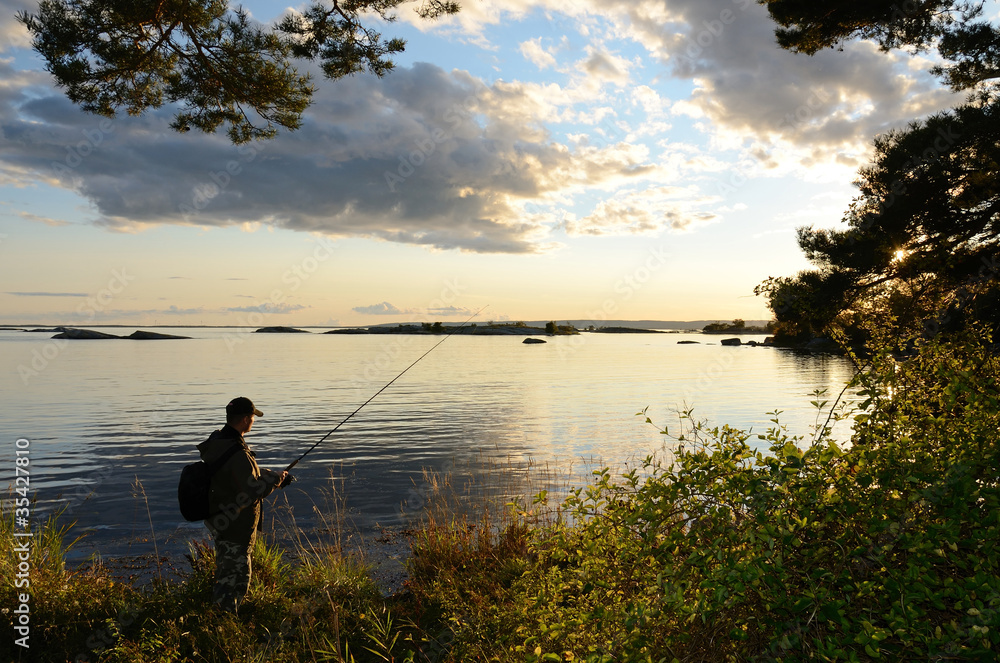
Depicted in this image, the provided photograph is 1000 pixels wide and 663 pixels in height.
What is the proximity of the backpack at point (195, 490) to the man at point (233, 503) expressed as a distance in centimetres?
8

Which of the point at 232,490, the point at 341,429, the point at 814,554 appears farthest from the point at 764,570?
the point at 341,429

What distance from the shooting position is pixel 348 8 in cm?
1016

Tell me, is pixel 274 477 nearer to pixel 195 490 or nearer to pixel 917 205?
pixel 195 490

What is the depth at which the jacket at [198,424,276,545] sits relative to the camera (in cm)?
688

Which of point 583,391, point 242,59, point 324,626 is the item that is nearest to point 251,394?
point 583,391

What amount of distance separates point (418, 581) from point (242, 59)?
9.12 metres

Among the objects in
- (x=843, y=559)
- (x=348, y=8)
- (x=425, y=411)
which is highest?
(x=348, y=8)

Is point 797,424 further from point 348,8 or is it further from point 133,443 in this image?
point 133,443

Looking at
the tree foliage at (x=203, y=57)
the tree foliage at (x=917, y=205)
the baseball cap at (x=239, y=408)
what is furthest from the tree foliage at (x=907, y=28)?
the baseball cap at (x=239, y=408)

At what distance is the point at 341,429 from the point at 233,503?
18459 mm

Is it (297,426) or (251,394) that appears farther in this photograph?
(251,394)

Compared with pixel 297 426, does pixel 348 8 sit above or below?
above

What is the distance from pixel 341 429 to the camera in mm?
24938

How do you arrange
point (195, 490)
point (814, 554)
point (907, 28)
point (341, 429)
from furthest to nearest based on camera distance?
point (341, 429) < point (907, 28) < point (195, 490) < point (814, 554)
